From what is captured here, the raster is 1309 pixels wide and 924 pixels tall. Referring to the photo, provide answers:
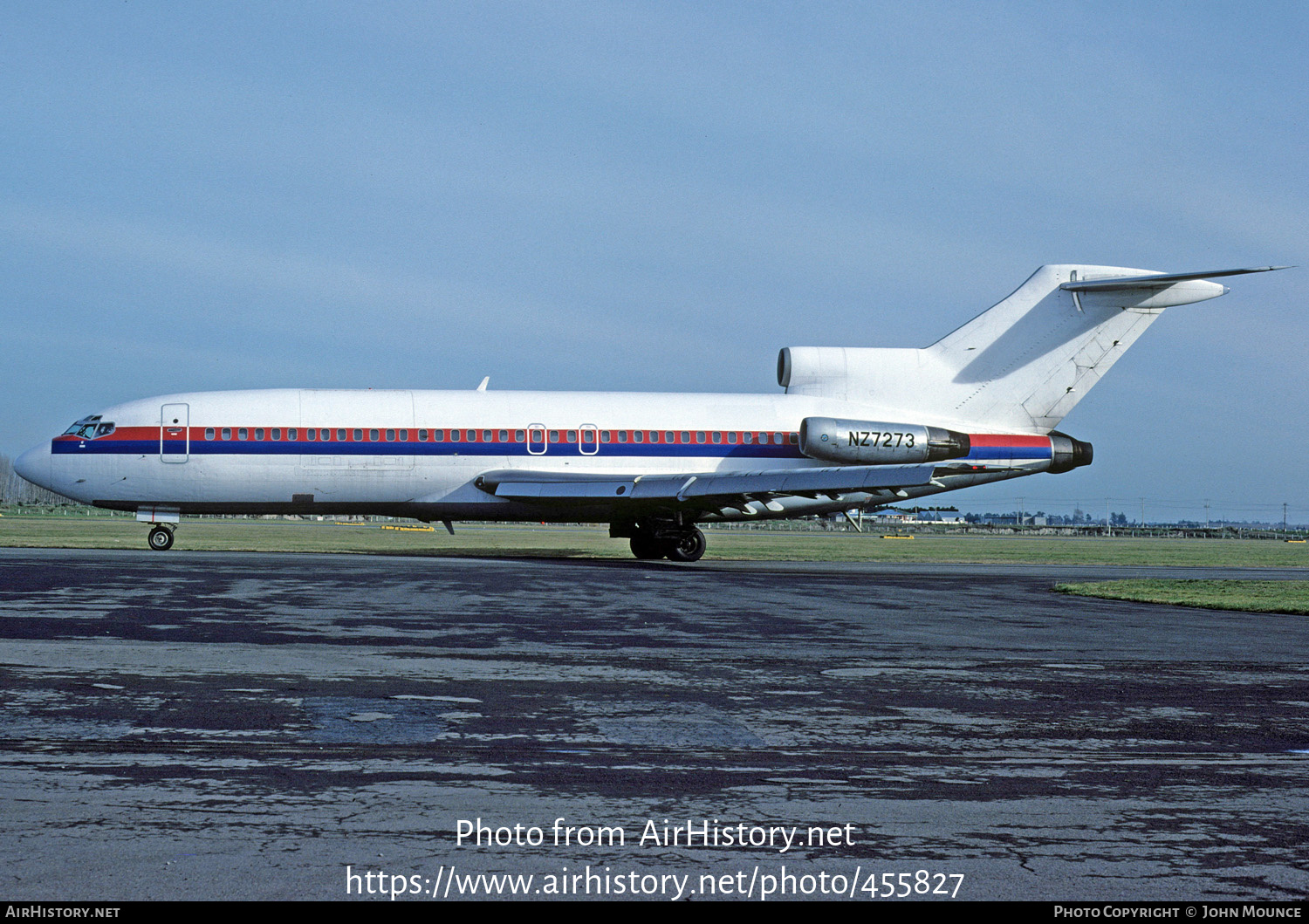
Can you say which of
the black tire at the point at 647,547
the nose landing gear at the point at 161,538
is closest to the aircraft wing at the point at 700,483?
the black tire at the point at 647,547

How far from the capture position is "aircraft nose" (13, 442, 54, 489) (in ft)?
104

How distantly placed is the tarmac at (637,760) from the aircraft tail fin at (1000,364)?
2005 centimetres

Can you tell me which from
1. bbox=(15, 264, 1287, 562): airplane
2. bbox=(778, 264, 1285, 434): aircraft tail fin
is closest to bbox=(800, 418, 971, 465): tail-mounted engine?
bbox=(15, 264, 1287, 562): airplane

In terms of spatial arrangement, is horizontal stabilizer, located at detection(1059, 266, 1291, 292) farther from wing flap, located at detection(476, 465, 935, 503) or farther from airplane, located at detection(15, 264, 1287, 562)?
wing flap, located at detection(476, 465, 935, 503)


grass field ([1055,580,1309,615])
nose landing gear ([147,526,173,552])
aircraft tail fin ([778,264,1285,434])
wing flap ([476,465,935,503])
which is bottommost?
grass field ([1055,580,1309,615])

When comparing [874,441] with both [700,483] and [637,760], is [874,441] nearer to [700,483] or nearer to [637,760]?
[700,483]

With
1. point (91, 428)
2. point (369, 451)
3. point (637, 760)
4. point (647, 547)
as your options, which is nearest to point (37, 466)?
point (91, 428)

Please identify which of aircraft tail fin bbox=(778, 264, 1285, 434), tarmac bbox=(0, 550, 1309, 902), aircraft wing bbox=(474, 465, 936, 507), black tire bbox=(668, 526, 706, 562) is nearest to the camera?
tarmac bbox=(0, 550, 1309, 902)

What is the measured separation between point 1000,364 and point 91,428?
25275 millimetres

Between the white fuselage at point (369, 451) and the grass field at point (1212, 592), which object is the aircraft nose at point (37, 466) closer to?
the white fuselage at point (369, 451)

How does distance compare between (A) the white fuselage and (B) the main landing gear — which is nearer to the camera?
(A) the white fuselage

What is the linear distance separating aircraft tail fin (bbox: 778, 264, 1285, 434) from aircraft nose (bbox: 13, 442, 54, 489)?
67.8 feet

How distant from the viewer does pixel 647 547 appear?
109 feet
